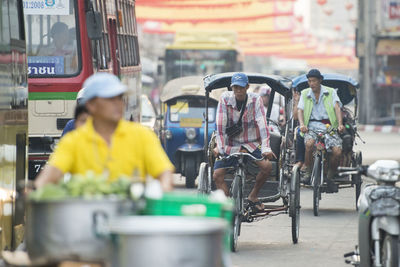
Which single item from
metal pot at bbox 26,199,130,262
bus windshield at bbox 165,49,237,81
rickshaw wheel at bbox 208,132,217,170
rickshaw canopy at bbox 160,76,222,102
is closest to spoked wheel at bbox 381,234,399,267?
metal pot at bbox 26,199,130,262

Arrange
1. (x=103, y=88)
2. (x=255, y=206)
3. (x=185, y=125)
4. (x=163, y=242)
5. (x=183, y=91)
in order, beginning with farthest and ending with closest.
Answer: (x=183, y=91) → (x=185, y=125) → (x=255, y=206) → (x=103, y=88) → (x=163, y=242)

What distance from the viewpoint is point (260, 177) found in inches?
463

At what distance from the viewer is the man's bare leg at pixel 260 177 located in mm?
11688

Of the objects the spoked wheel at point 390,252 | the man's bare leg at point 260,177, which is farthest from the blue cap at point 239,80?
the spoked wheel at point 390,252

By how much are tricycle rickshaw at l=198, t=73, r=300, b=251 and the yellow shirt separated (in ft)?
16.7

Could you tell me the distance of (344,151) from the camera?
15438 millimetres

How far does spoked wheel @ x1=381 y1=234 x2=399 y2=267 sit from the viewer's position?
7910 millimetres

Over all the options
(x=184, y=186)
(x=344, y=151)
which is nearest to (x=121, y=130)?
(x=344, y=151)

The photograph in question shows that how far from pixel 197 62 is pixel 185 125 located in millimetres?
18167

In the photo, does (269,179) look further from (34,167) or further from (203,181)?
(34,167)

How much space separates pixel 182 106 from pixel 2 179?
1058cm

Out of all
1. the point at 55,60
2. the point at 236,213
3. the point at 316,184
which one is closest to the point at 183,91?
the point at 55,60

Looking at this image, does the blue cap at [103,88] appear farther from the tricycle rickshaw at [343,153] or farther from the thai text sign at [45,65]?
the thai text sign at [45,65]

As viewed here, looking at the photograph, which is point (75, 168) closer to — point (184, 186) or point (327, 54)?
point (184, 186)
